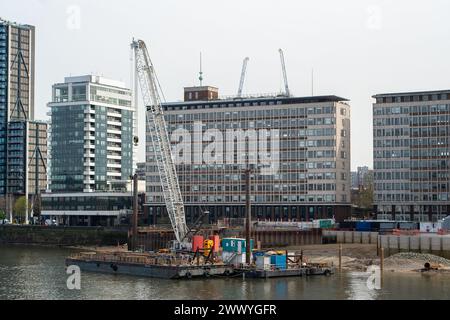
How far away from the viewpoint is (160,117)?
156 meters

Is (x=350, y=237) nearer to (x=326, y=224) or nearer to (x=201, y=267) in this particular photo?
(x=326, y=224)

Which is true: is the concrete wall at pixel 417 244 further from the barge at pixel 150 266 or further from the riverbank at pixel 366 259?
the barge at pixel 150 266

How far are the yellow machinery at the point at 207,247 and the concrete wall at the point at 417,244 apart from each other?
3163 centimetres

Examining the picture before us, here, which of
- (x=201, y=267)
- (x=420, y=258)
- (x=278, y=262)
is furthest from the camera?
(x=420, y=258)

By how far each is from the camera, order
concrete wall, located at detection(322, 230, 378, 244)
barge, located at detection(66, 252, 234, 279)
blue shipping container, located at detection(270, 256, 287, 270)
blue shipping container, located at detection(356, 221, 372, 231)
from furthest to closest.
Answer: blue shipping container, located at detection(356, 221, 372, 231)
concrete wall, located at detection(322, 230, 378, 244)
blue shipping container, located at detection(270, 256, 287, 270)
barge, located at detection(66, 252, 234, 279)

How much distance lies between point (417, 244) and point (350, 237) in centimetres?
2516

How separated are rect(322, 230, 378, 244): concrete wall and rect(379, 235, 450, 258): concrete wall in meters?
11.9

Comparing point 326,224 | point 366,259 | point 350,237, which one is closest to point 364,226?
point 326,224

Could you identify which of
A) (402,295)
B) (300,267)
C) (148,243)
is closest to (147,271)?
(300,267)

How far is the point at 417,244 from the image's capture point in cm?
13938

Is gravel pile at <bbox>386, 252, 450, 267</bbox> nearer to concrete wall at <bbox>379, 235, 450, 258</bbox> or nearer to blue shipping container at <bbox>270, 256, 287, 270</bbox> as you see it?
concrete wall at <bbox>379, 235, 450, 258</bbox>

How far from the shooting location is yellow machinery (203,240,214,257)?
12029 centimetres

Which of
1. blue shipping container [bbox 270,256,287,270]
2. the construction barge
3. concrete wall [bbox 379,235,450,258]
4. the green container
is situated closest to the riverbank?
concrete wall [bbox 379,235,450,258]
